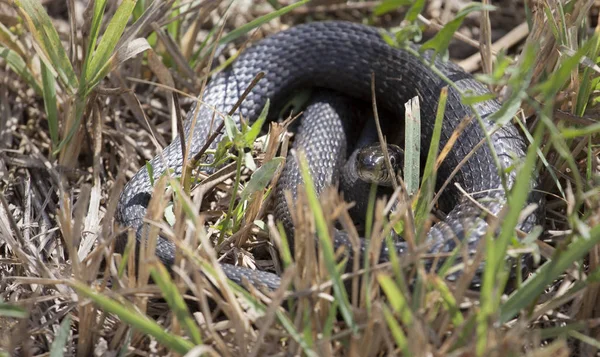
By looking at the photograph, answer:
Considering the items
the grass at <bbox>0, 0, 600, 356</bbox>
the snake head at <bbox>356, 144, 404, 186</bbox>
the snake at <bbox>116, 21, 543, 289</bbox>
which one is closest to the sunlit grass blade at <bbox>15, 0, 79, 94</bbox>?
the grass at <bbox>0, 0, 600, 356</bbox>

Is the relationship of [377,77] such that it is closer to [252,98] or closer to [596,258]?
[252,98]

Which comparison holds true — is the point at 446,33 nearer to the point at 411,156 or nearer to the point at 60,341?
the point at 411,156

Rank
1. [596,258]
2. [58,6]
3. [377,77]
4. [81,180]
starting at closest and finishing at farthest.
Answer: [596,258] < [81,180] < [377,77] < [58,6]

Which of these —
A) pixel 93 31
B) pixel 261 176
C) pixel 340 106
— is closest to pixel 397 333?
pixel 261 176

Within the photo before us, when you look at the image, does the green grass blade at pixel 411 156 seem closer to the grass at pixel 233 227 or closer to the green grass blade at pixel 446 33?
the grass at pixel 233 227

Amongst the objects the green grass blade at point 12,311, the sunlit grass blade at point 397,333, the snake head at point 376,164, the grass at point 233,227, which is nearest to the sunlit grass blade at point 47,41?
the grass at point 233,227

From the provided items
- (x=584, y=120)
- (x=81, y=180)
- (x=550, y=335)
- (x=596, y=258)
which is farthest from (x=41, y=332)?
(x=584, y=120)

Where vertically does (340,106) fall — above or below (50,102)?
below
